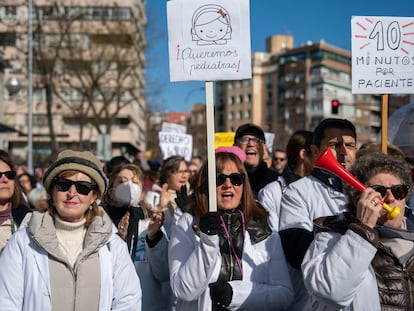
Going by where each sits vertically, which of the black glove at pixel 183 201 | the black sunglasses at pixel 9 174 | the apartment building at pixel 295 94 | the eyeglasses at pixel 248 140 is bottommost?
the black glove at pixel 183 201

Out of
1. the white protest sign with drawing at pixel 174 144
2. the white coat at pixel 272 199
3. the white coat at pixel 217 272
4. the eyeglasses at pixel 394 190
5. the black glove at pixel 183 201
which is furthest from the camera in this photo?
the white protest sign with drawing at pixel 174 144

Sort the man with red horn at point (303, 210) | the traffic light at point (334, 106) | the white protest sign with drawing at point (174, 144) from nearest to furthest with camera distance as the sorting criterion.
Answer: the man with red horn at point (303, 210) → the white protest sign with drawing at point (174, 144) → the traffic light at point (334, 106)

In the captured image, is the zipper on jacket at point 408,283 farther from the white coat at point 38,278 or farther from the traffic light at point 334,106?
the traffic light at point 334,106

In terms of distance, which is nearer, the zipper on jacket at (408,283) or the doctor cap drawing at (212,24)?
the zipper on jacket at (408,283)

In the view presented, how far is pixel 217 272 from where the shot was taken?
3.63 m

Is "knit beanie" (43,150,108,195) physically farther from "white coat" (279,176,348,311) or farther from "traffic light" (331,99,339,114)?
"traffic light" (331,99,339,114)

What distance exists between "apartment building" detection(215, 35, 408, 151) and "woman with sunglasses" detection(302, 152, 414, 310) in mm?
75624

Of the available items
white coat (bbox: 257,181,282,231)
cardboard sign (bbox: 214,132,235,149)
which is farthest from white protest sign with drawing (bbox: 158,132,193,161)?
white coat (bbox: 257,181,282,231)

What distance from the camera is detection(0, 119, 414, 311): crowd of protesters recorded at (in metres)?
2.94

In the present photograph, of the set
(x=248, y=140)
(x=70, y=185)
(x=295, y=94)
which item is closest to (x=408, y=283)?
(x=70, y=185)

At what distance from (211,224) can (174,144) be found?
8.65 metres

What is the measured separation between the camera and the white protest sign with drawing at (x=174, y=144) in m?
11.8

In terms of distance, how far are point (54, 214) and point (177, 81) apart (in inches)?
47.6

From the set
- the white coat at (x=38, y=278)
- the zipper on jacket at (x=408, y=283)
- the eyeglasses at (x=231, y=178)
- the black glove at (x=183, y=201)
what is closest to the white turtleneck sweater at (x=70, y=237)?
the white coat at (x=38, y=278)
